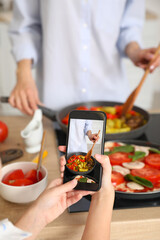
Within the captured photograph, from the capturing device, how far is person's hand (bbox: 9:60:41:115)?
4.17ft

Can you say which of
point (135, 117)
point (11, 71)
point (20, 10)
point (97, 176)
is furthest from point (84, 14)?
point (11, 71)

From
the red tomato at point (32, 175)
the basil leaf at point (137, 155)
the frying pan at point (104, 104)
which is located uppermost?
the frying pan at point (104, 104)

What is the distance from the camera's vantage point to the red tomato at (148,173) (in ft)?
2.80

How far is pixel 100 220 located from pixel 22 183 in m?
0.24

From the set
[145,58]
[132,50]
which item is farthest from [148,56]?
[132,50]

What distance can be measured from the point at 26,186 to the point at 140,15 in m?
1.29

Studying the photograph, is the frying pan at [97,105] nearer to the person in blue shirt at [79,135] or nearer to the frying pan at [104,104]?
the frying pan at [104,104]

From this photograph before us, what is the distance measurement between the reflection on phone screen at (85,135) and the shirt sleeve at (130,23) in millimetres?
1052

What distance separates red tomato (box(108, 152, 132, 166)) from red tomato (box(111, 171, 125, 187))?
8cm

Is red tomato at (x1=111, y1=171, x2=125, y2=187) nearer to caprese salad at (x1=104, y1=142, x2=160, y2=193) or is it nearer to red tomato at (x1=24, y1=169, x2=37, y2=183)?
caprese salad at (x1=104, y1=142, x2=160, y2=193)

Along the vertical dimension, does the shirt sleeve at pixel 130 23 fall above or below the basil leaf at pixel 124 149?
above

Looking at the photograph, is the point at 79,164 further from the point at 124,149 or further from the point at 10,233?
the point at 124,149

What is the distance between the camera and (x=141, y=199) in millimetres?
797

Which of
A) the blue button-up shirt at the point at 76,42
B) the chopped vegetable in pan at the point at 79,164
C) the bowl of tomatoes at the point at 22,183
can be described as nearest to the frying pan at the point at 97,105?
the blue button-up shirt at the point at 76,42
